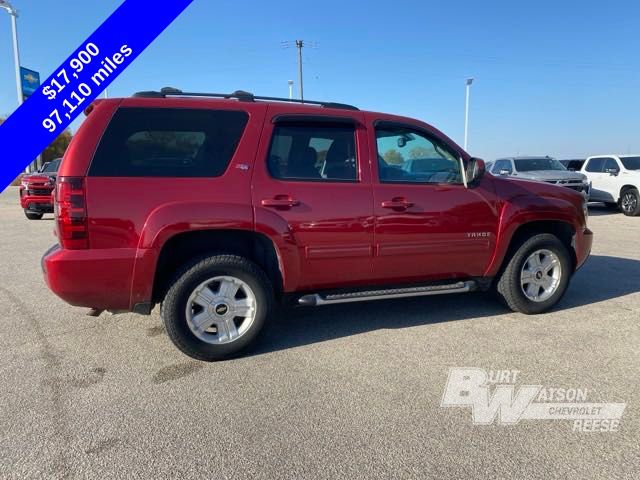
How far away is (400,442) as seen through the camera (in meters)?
2.35

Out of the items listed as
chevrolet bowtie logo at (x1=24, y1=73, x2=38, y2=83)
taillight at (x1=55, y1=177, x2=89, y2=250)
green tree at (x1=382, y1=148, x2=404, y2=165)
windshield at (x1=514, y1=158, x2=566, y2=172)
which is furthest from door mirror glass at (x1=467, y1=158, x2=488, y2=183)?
chevrolet bowtie logo at (x1=24, y1=73, x2=38, y2=83)

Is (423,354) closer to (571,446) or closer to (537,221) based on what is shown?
(571,446)

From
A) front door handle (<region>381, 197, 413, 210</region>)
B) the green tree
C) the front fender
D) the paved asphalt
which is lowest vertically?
the paved asphalt

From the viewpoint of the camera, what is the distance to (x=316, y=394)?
284 centimetres

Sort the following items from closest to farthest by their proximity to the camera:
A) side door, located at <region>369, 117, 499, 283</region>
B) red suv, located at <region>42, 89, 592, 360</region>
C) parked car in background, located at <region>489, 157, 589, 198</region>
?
red suv, located at <region>42, 89, 592, 360</region>, side door, located at <region>369, 117, 499, 283</region>, parked car in background, located at <region>489, 157, 589, 198</region>

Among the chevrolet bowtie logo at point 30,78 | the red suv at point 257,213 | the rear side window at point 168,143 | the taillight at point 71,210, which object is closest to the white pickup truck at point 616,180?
the red suv at point 257,213

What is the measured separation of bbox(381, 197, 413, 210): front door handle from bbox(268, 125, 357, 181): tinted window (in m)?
0.34

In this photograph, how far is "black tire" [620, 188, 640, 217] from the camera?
41.3 feet

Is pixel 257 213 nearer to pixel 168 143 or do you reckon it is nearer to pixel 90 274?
pixel 168 143

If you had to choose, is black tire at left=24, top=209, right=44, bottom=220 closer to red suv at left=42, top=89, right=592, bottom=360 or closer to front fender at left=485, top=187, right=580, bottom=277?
red suv at left=42, top=89, right=592, bottom=360

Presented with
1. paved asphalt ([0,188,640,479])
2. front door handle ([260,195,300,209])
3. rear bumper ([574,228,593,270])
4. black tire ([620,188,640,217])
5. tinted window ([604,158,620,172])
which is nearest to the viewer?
paved asphalt ([0,188,640,479])

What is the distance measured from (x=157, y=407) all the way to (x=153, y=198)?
140 cm

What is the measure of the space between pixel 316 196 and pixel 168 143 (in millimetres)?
1181

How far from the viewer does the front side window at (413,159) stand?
3.77m
